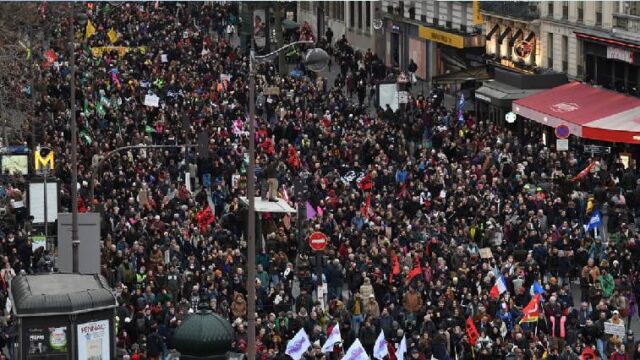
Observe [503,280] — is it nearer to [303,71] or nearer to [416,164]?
[416,164]

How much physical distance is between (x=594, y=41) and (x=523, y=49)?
7.65 metres

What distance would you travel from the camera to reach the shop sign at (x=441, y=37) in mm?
80625

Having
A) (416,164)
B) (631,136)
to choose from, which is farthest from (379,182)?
(631,136)

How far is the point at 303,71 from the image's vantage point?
80062mm

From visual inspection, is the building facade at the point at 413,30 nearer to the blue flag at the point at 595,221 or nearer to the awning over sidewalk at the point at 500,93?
the awning over sidewalk at the point at 500,93

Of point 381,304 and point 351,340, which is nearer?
point 351,340

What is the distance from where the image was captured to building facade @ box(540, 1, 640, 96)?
63.7 m

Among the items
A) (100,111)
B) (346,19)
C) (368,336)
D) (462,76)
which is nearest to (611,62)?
(462,76)

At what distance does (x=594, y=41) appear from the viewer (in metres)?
66.9

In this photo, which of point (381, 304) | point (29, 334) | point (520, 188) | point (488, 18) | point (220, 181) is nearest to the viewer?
point (29, 334)

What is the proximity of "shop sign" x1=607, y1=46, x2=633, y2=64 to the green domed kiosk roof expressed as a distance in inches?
1788

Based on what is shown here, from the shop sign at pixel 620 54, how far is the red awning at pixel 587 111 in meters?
1.09

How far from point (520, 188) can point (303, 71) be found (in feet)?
91.3

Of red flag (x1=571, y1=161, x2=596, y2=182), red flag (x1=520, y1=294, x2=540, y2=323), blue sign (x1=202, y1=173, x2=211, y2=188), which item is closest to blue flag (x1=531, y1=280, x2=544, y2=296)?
red flag (x1=520, y1=294, x2=540, y2=323)
